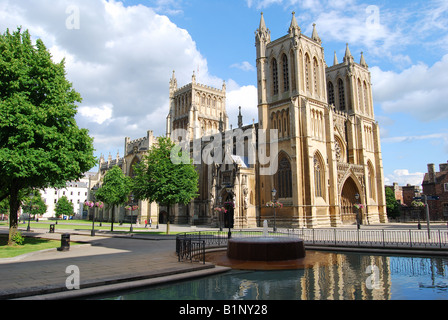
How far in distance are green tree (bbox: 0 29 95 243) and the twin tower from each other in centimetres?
2182

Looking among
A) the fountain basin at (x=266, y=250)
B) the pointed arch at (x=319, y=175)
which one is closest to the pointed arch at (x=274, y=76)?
the pointed arch at (x=319, y=175)

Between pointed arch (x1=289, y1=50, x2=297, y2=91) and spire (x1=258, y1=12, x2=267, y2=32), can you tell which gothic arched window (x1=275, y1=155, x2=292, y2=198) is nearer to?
pointed arch (x1=289, y1=50, x2=297, y2=91)

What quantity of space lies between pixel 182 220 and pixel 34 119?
41.9m

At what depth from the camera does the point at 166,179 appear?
30.5m

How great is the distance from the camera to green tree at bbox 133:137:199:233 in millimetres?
30625

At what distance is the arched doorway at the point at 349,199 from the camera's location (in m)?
50.5

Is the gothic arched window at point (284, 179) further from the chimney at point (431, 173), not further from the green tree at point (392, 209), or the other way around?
the green tree at point (392, 209)

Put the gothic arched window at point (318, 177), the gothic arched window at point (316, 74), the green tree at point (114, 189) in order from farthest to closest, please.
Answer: the gothic arched window at point (316, 74), the gothic arched window at point (318, 177), the green tree at point (114, 189)

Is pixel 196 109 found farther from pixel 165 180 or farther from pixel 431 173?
pixel 431 173

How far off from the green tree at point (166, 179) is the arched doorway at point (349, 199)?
28.8 meters

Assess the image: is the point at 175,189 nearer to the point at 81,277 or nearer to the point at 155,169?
the point at 155,169

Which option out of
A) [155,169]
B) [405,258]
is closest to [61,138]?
[155,169]

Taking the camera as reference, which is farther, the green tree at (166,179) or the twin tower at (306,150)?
the twin tower at (306,150)

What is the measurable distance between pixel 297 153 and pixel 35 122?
3180 cm
